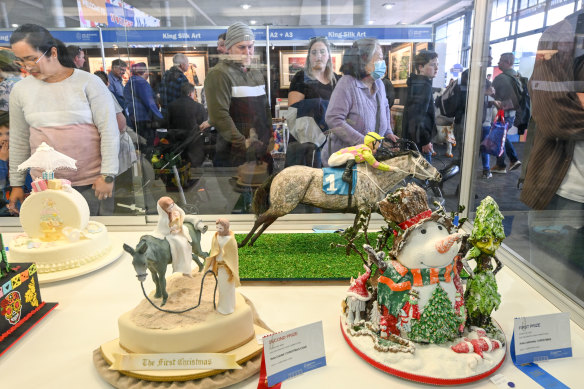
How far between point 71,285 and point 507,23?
8.50 feet

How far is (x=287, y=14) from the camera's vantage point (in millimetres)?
2582

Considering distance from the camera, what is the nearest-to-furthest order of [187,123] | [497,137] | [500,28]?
[500,28], [497,137], [187,123]

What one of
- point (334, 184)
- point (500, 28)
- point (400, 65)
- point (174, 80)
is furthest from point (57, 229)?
point (500, 28)

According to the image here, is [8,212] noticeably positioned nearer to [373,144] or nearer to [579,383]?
[373,144]

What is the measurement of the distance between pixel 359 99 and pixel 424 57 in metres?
0.47

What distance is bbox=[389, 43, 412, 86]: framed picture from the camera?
8.59ft

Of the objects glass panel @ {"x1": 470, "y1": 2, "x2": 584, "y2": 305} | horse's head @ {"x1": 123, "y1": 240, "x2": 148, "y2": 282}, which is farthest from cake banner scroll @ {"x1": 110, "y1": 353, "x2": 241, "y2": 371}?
glass panel @ {"x1": 470, "y1": 2, "x2": 584, "y2": 305}

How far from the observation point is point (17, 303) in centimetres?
158

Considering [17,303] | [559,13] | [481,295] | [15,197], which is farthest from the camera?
[15,197]

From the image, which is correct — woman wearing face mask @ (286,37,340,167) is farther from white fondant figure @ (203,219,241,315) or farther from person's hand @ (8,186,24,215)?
person's hand @ (8,186,24,215)

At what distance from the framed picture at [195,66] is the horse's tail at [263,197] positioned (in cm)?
85

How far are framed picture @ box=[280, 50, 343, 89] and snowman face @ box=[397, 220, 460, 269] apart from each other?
1627 mm

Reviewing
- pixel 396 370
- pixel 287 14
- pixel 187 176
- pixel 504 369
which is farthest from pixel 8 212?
pixel 504 369

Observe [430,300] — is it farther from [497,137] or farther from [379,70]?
[379,70]
